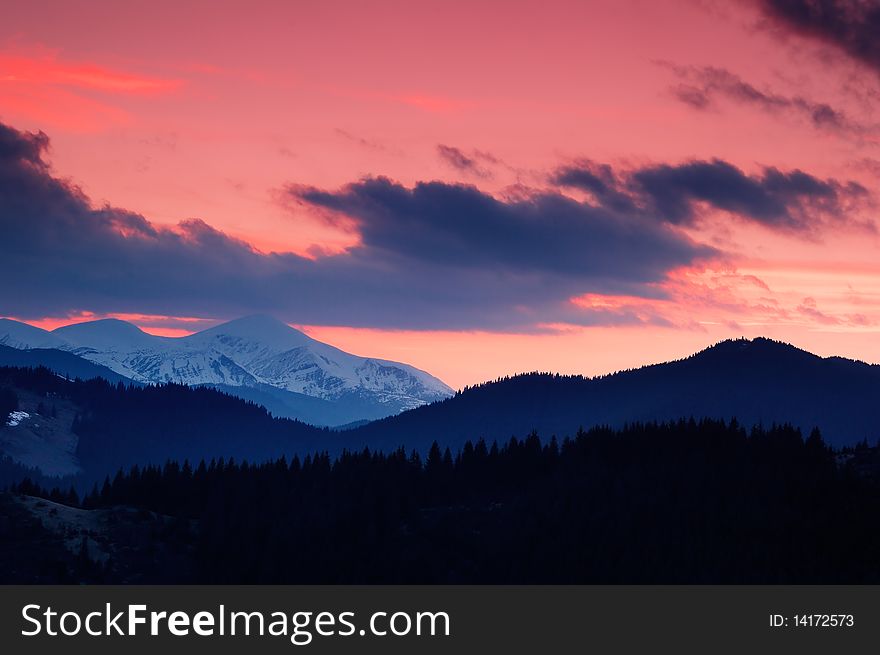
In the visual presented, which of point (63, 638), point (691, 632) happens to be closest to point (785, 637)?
point (691, 632)

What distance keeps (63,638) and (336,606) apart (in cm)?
3654

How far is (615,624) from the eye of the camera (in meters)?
153

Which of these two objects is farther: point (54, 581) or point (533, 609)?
point (54, 581)

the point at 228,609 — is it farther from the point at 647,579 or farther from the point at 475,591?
the point at 647,579

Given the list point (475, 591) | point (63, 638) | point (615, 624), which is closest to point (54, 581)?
point (475, 591)

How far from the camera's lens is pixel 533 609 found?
159 meters

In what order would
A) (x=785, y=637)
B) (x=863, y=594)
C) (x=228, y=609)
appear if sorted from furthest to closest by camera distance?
(x=863, y=594) → (x=228, y=609) → (x=785, y=637)

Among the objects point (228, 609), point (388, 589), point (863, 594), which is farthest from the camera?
point (388, 589)

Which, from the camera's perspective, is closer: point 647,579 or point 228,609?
point 228,609

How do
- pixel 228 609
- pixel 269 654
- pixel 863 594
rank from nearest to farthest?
pixel 269 654, pixel 228 609, pixel 863 594

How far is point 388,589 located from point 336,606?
41878 millimetres

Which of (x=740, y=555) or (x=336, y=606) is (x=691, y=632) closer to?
(x=336, y=606)

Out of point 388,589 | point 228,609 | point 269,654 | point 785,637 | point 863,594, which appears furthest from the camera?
point 388,589

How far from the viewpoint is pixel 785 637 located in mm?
127562
